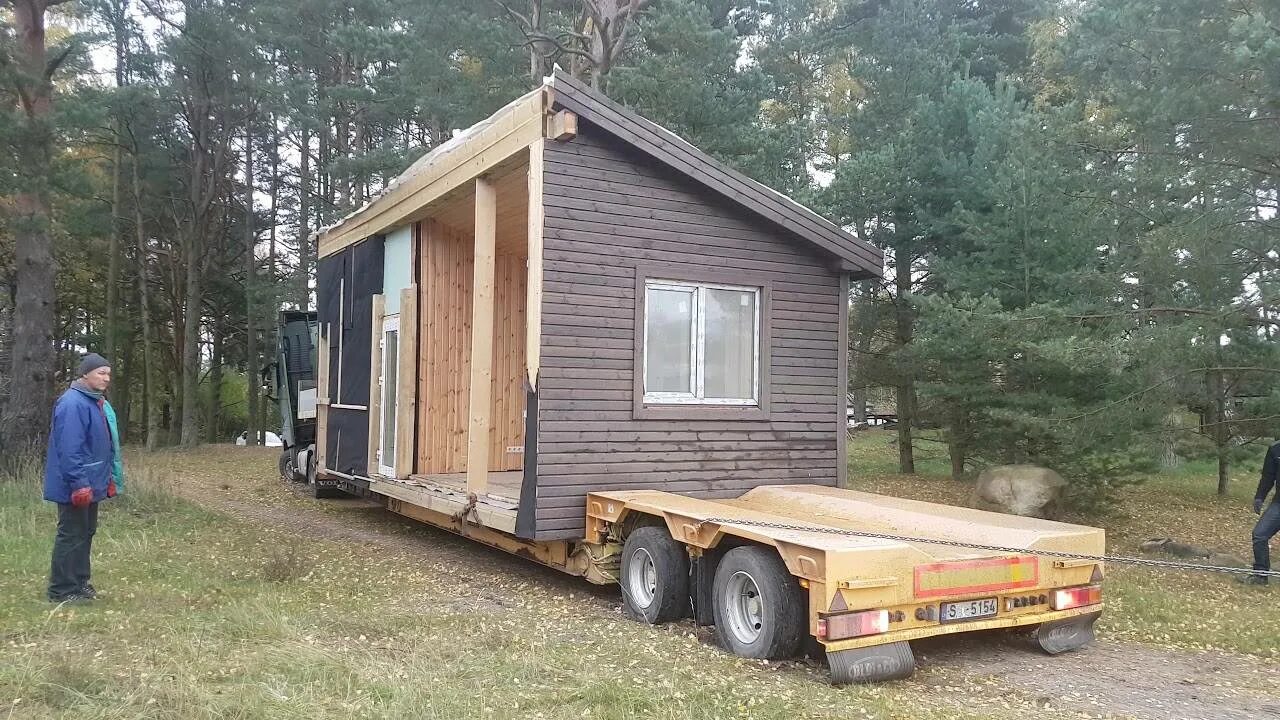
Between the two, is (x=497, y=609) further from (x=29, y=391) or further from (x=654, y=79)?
(x=654, y=79)

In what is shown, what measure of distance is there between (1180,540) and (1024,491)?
1957 millimetres

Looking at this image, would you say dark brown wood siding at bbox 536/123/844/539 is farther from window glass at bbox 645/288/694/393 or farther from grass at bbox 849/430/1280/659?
grass at bbox 849/430/1280/659

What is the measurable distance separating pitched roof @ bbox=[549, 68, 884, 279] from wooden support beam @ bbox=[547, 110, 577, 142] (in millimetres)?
64

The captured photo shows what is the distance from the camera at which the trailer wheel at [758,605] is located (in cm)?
510

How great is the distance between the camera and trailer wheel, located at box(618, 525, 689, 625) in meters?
6.14

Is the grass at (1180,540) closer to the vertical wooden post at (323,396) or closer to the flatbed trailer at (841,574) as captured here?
the flatbed trailer at (841,574)

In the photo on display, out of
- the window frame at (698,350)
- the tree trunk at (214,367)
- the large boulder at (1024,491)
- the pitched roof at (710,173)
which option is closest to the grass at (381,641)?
the window frame at (698,350)

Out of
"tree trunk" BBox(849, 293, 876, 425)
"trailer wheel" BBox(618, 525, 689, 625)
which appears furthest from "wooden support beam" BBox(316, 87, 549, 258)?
"tree trunk" BBox(849, 293, 876, 425)

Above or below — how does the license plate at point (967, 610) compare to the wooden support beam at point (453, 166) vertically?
below

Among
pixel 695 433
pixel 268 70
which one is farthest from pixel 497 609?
pixel 268 70

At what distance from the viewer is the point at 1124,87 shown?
33.7ft

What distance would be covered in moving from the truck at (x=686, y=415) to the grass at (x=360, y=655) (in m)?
0.37

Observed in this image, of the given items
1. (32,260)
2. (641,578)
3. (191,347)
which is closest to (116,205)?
(191,347)

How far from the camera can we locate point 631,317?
754 centimetres
